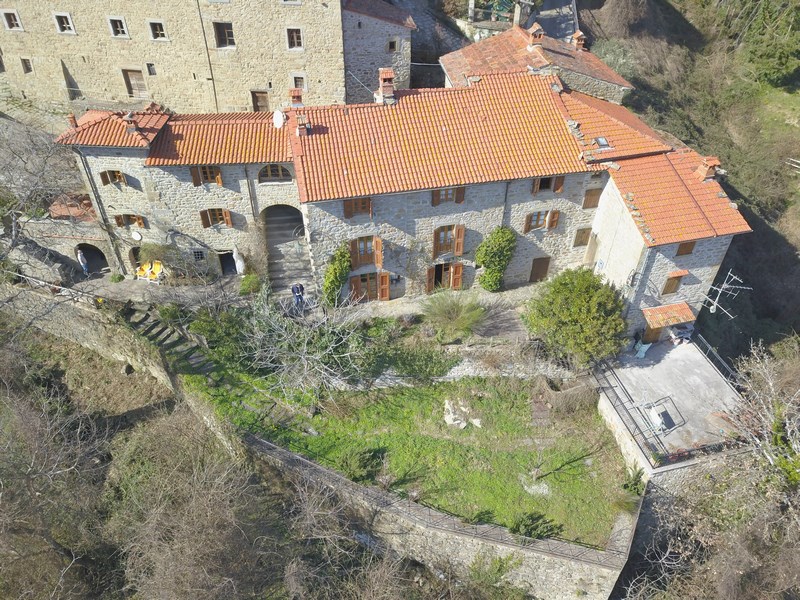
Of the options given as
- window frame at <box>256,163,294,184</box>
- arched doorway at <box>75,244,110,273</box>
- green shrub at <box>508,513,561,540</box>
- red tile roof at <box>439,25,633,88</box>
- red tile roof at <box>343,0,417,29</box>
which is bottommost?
green shrub at <box>508,513,561,540</box>

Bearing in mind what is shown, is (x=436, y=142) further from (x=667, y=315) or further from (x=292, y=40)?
(x=667, y=315)

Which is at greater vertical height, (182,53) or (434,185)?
(182,53)

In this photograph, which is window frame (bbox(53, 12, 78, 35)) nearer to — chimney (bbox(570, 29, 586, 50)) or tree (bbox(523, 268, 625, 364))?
chimney (bbox(570, 29, 586, 50))

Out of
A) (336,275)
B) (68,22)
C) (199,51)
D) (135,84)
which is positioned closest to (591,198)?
(336,275)

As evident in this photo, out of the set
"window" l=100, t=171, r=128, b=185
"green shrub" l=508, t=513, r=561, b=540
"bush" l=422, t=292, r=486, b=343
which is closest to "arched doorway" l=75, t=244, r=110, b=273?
"window" l=100, t=171, r=128, b=185

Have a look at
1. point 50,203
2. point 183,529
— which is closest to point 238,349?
point 183,529

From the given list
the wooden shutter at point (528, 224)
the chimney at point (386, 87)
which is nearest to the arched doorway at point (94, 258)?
the chimney at point (386, 87)

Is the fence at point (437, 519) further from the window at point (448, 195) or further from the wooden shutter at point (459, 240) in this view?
the window at point (448, 195)
